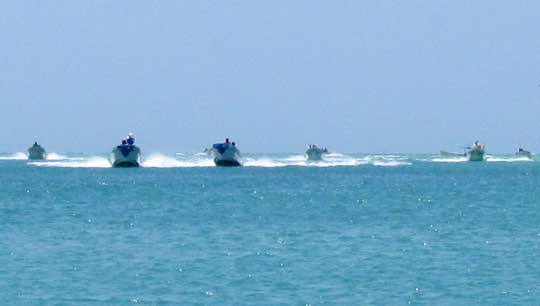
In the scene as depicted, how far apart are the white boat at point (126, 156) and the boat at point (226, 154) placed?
9912mm

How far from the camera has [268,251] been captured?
53312 millimetres

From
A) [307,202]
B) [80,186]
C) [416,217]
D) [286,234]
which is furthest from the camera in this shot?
[80,186]

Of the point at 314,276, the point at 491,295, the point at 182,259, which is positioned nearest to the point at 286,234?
the point at 182,259

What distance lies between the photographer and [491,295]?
4100cm

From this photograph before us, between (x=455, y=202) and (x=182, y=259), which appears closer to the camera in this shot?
(x=182, y=259)

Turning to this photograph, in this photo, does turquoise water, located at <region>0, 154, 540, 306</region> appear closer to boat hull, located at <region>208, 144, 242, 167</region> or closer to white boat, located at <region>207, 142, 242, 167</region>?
white boat, located at <region>207, 142, 242, 167</region>

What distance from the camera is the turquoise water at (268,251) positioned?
4119 centimetres

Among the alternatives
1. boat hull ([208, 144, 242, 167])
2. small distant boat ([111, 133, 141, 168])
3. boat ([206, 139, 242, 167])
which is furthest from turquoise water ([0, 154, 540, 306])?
boat hull ([208, 144, 242, 167])

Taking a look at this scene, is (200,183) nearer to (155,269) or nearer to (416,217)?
(416,217)

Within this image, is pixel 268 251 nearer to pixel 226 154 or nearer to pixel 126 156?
pixel 126 156

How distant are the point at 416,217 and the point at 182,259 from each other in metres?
28.5

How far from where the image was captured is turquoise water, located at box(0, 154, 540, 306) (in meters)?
41.2

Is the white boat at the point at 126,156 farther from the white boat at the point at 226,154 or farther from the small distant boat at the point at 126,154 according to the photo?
the white boat at the point at 226,154

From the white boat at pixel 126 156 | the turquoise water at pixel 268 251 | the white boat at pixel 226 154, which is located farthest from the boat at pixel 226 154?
the turquoise water at pixel 268 251
